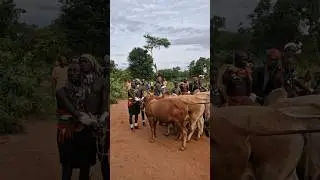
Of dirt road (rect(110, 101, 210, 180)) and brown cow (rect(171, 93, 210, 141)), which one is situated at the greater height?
brown cow (rect(171, 93, 210, 141))

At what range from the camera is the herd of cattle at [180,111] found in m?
5.28

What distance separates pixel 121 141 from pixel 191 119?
3.01 feet

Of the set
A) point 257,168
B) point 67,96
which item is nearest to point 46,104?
point 67,96

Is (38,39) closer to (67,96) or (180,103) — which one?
(67,96)

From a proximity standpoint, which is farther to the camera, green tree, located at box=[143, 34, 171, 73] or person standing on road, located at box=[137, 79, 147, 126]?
person standing on road, located at box=[137, 79, 147, 126]

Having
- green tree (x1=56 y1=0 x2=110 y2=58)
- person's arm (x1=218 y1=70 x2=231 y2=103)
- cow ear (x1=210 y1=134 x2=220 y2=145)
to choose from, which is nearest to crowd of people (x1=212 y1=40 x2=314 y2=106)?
person's arm (x1=218 y1=70 x2=231 y2=103)

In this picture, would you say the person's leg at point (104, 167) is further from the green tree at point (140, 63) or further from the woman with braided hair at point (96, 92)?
the green tree at point (140, 63)

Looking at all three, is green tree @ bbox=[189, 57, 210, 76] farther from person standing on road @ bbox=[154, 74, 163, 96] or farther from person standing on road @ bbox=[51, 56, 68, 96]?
person standing on road @ bbox=[51, 56, 68, 96]

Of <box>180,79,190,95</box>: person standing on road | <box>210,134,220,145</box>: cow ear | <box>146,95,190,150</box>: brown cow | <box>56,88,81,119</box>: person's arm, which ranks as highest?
<box>180,79,190,95</box>: person standing on road

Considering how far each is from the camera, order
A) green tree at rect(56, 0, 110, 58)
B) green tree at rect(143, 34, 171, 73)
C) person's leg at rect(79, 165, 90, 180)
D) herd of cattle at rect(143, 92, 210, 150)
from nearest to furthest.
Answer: green tree at rect(56, 0, 110, 58), person's leg at rect(79, 165, 90, 180), green tree at rect(143, 34, 171, 73), herd of cattle at rect(143, 92, 210, 150)

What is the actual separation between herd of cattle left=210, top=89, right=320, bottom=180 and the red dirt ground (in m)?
1.04

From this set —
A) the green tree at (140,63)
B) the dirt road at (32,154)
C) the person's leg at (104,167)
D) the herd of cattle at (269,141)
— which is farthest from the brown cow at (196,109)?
the dirt road at (32,154)

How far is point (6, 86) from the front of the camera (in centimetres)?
378

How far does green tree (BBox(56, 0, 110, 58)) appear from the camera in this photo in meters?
3.88
